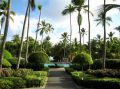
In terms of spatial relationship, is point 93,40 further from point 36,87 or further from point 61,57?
point 36,87

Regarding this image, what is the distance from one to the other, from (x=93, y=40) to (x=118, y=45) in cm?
2020

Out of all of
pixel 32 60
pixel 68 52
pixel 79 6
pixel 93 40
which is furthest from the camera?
pixel 68 52

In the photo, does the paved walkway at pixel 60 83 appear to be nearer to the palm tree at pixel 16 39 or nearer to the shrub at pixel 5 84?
the shrub at pixel 5 84

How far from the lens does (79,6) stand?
62.6 meters

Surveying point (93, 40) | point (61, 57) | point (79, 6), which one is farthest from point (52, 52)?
point (79, 6)

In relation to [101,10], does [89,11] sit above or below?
above

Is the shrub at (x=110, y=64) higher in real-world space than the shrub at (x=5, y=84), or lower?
higher

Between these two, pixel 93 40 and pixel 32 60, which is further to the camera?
pixel 93 40

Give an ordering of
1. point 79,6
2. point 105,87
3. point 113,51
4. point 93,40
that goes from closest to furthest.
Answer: point 105,87 → point 79,6 → point 113,51 → point 93,40

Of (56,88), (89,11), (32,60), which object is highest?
(89,11)

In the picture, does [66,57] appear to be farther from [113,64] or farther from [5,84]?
[5,84]

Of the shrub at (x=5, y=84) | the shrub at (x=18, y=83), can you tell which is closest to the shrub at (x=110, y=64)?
the shrub at (x=18, y=83)

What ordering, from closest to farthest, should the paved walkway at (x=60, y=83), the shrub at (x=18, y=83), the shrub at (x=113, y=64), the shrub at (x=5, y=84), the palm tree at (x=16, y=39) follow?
1. the shrub at (x=5, y=84)
2. the shrub at (x=18, y=83)
3. the paved walkway at (x=60, y=83)
4. the shrub at (x=113, y=64)
5. the palm tree at (x=16, y=39)

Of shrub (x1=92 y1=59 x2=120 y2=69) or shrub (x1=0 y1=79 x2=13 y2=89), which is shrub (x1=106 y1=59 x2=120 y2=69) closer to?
shrub (x1=92 y1=59 x2=120 y2=69)
